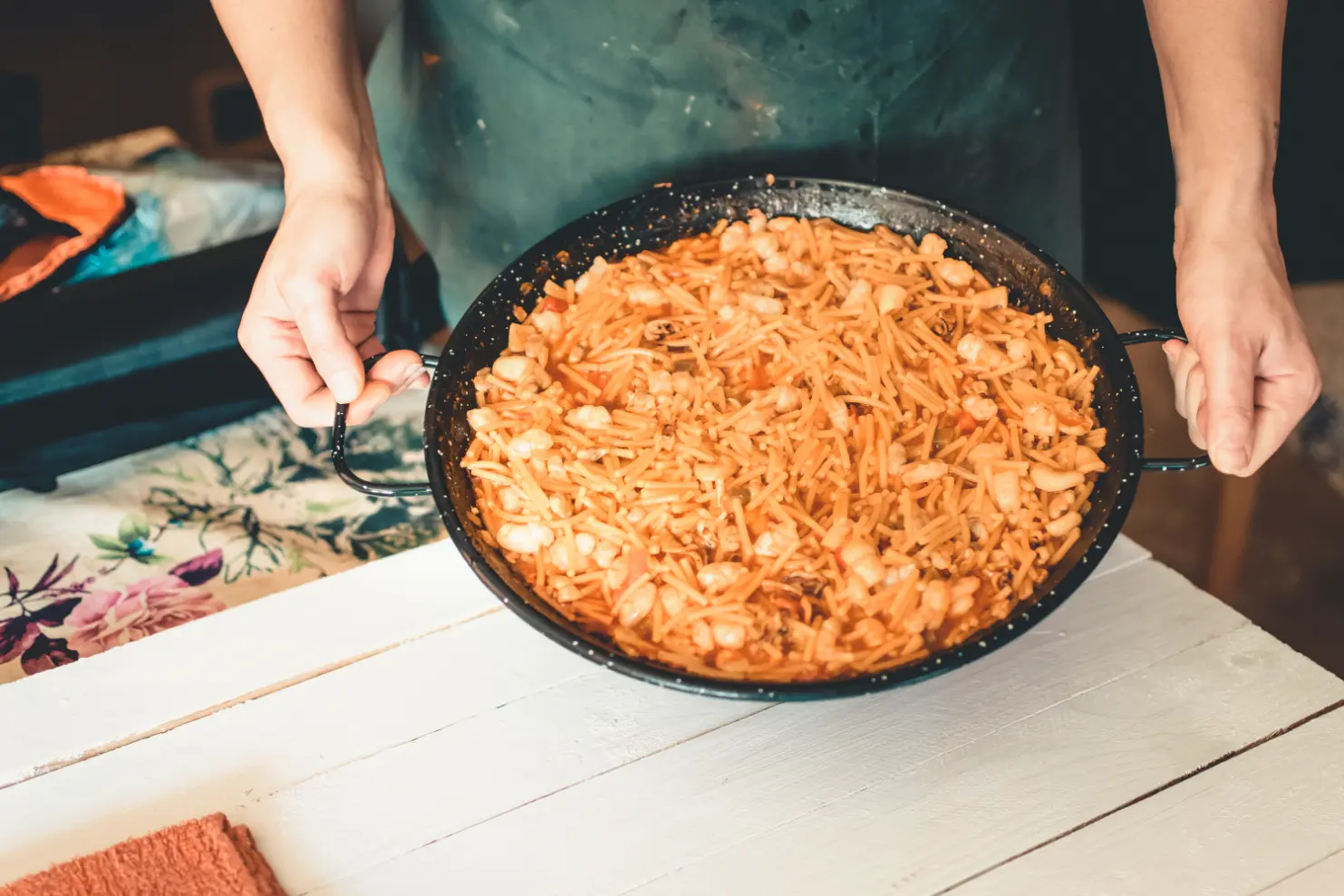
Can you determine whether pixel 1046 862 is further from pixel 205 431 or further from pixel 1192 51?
pixel 205 431

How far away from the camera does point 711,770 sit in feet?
4.43

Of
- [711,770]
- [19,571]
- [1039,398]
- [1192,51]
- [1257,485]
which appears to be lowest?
[1257,485]

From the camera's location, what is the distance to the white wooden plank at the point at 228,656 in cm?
143

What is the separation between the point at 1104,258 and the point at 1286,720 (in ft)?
7.21

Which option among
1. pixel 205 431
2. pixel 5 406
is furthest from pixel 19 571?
pixel 205 431

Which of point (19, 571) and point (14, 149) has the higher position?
point (14, 149)

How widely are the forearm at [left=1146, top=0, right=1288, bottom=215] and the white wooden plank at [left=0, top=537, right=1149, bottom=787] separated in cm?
54

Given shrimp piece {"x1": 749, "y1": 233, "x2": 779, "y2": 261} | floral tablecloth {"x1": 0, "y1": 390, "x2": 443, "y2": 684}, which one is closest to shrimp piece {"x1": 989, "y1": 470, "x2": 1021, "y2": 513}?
shrimp piece {"x1": 749, "y1": 233, "x2": 779, "y2": 261}

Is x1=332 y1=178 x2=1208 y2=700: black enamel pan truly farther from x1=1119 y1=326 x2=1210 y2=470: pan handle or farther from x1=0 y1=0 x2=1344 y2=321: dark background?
x1=0 y1=0 x2=1344 y2=321: dark background

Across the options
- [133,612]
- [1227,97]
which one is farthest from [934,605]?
[133,612]

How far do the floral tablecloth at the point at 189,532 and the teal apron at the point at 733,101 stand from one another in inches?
22.2

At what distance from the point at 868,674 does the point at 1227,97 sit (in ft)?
3.23

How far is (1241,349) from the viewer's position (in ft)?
4.22

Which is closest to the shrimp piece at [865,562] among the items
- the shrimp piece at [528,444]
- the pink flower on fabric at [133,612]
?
the shrimp piece at [528,444]
